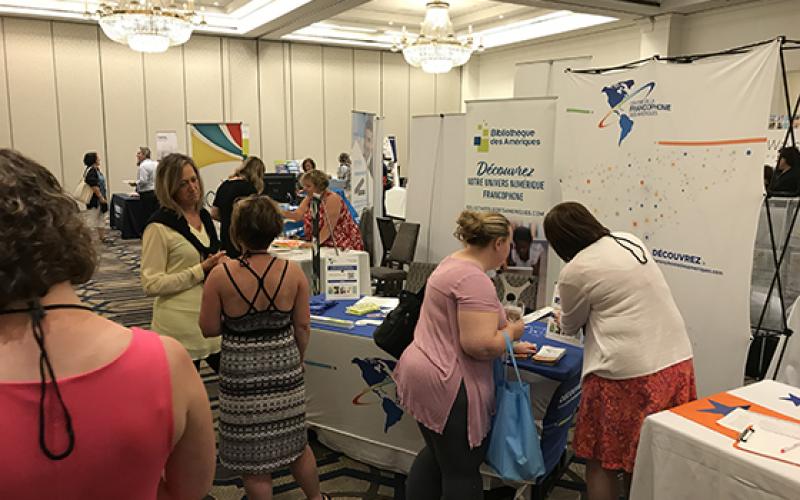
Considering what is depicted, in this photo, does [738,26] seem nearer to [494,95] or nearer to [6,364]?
[494,95]

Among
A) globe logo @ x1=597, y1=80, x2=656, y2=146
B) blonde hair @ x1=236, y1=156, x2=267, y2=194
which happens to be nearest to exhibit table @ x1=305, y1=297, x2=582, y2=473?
globe logo @ x1=597, y1=80, x2=656, y2=146

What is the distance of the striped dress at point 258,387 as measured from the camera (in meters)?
2.33

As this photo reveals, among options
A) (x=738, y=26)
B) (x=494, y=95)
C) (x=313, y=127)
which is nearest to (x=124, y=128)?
(x=313, y=127)

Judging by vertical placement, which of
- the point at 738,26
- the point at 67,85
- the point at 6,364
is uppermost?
the point at 738,26

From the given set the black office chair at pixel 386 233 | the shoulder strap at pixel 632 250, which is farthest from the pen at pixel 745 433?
the black office chair at pixel 386 233

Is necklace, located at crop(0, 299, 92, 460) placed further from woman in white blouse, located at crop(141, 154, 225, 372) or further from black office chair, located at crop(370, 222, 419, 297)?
black office chair, located at crop(370, 222, 419, 297)

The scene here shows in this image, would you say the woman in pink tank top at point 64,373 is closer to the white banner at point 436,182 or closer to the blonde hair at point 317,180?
the blonde hair at point 317,180

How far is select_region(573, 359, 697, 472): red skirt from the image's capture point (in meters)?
2.29

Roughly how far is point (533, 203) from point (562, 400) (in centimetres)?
211

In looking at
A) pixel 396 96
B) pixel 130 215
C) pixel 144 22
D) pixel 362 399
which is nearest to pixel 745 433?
pixel 362 399

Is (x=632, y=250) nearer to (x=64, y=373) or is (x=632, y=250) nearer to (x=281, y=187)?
(x=64, y=373)

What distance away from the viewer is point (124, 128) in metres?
11.4

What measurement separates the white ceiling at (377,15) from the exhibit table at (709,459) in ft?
23.1

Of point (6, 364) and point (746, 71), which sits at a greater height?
point (746, 71)
